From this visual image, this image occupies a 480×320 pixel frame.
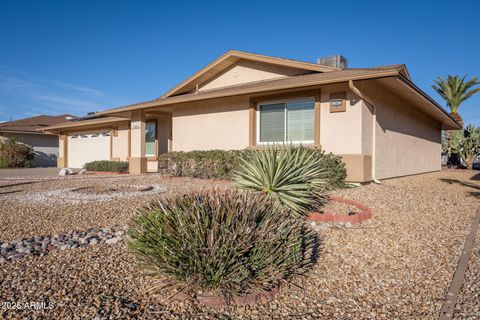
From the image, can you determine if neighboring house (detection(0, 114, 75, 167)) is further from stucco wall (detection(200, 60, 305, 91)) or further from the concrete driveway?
stucco wall (detection(200, 60, 305, 91))

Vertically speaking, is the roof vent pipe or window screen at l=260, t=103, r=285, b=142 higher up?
the roof vent pipe

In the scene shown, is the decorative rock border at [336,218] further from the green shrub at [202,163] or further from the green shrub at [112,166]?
the green shrub at [112,166]

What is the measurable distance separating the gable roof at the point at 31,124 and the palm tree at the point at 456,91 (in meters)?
33.9

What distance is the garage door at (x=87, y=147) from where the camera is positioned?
884 inches

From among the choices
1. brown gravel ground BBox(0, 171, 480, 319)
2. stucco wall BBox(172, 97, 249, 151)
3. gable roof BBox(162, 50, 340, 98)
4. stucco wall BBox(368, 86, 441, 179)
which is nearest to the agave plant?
brown gravel ground BBox(0, 171, 480, 319)

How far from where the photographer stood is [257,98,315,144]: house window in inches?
452

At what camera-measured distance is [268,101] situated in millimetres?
12281

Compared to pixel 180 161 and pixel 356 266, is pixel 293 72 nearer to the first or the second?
pixel 180 161

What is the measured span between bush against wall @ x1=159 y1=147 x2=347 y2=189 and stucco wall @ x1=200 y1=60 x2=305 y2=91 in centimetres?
365

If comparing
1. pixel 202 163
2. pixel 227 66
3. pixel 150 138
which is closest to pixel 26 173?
pixel 150 138

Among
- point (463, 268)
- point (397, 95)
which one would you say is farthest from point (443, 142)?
point (463, 268)

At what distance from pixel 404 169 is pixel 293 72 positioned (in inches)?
272

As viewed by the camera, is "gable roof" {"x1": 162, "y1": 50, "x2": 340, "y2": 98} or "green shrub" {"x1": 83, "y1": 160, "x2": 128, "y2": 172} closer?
"gable roof" {"x1": 162, "y1": 50, "x2": 340, "y2": 98}

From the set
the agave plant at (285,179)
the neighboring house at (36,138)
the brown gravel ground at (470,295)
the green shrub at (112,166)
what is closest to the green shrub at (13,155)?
the neighboring house at (36,138)
